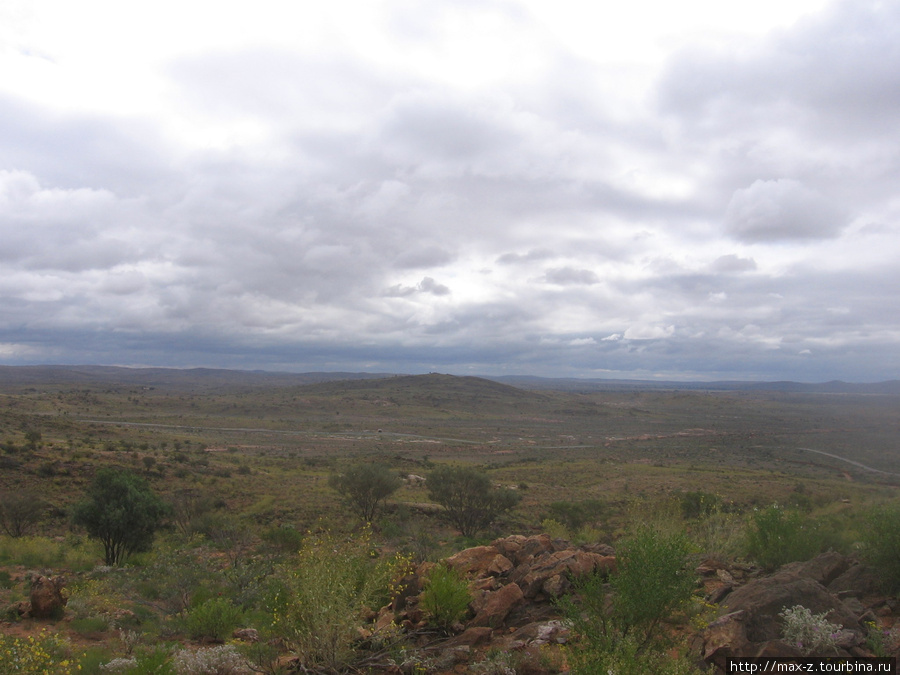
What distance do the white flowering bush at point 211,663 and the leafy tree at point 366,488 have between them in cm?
2093

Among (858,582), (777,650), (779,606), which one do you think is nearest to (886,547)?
(858,582)

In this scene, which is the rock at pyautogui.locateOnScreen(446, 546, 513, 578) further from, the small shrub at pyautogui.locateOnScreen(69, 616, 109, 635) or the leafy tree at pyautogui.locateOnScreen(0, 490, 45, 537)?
the leafy tree at pyautogui.locateOnScreen(0, 490, 45, 537)

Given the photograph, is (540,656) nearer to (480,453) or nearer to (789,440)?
(480,453)

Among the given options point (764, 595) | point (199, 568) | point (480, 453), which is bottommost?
point (480, 453)

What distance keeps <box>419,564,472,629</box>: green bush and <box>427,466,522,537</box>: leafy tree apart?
1669cm

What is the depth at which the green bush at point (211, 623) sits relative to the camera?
32.8ft

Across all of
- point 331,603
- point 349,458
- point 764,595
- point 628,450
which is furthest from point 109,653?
point 628,450

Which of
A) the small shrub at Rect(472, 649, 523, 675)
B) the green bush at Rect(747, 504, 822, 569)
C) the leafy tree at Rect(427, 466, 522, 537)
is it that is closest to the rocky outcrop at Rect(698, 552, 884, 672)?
the green bush at Rect(747, 504, 822, 569)

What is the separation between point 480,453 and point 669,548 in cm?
6937

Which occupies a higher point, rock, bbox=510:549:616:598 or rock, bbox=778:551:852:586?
rock, bbox=778:551:852:586

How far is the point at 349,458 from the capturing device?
2400 inches

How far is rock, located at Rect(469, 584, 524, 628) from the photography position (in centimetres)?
955

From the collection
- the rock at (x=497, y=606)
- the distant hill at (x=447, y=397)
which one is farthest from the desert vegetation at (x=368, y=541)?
the distant hill at (x=447, y=397)

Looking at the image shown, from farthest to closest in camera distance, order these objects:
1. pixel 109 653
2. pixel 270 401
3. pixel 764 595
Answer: pixel 270 401 → pixel 109 653 → pixel 764 595
